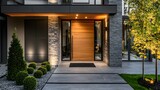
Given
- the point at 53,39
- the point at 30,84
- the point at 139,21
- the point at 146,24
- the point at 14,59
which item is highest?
the point at 139,21

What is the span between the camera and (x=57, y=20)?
1750 centimetres

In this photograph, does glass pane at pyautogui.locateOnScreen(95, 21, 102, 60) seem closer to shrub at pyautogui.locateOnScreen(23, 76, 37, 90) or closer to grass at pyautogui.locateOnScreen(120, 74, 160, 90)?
grass at pyautogui.locateOnScreen(120, 74, 160, 90)

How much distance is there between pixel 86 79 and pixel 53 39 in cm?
593

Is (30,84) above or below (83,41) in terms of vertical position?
below

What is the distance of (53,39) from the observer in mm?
17484

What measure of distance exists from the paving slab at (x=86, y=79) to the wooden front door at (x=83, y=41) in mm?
7696

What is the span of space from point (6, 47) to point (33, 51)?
1.76m

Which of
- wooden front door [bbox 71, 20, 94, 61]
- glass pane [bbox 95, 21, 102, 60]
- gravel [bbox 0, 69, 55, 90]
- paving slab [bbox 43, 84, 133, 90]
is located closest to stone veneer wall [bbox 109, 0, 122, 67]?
glass pane [bbox 95, 21, 102, 60]

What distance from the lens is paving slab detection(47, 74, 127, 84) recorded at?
11.4 metres

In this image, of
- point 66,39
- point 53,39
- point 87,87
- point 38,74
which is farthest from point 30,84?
point 66,39

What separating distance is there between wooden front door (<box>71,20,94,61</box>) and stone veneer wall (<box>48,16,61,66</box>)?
3.55 meters

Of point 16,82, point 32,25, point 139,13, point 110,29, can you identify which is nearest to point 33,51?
point 32,25

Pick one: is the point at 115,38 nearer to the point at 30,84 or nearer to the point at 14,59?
the point at 14,59

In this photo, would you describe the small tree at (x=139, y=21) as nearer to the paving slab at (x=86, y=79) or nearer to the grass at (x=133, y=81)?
the grass at (x=133, y=81)
